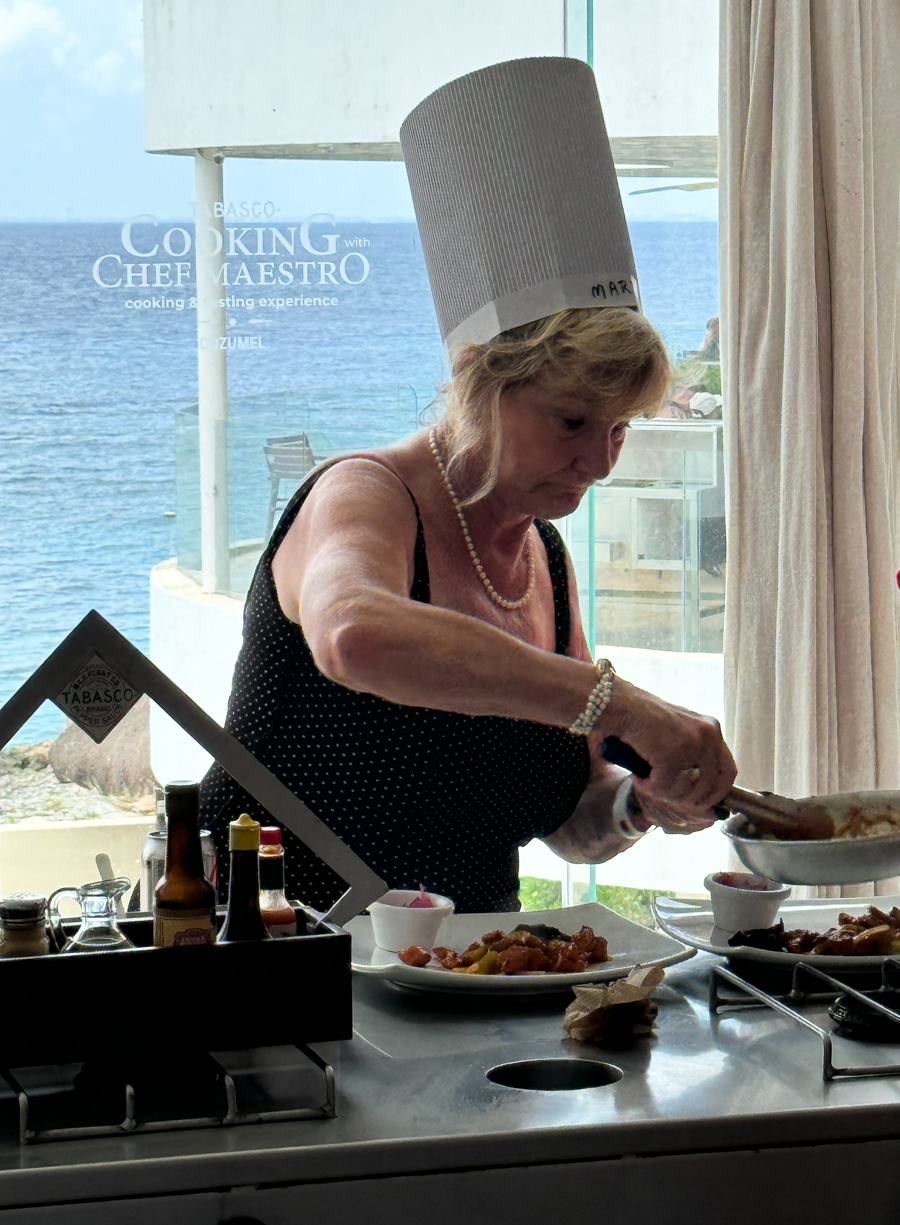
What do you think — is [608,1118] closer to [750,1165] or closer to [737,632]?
[750,1165]

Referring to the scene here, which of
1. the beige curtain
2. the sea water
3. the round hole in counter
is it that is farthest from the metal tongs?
the sea water

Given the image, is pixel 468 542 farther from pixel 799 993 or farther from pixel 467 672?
pixel 799 993

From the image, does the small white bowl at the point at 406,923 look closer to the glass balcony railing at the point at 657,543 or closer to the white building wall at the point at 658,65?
the glass balcony railing at the point at 657,543

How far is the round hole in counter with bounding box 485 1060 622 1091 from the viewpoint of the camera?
102cm

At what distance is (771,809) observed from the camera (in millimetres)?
1369

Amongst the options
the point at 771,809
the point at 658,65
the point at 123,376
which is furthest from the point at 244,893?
the point at 658,65

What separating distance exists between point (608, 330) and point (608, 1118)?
901mm

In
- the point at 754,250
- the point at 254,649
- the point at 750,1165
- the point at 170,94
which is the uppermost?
the point at 170,94

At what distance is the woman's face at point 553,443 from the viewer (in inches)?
61.7

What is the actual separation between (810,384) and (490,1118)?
6.75 feet

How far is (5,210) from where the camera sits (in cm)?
293

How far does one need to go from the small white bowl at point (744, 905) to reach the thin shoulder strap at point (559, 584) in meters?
0.53

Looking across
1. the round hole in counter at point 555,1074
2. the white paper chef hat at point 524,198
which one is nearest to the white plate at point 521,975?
the round hole in counter at point 555,1074

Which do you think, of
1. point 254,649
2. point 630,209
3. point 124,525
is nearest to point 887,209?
point 630,209
